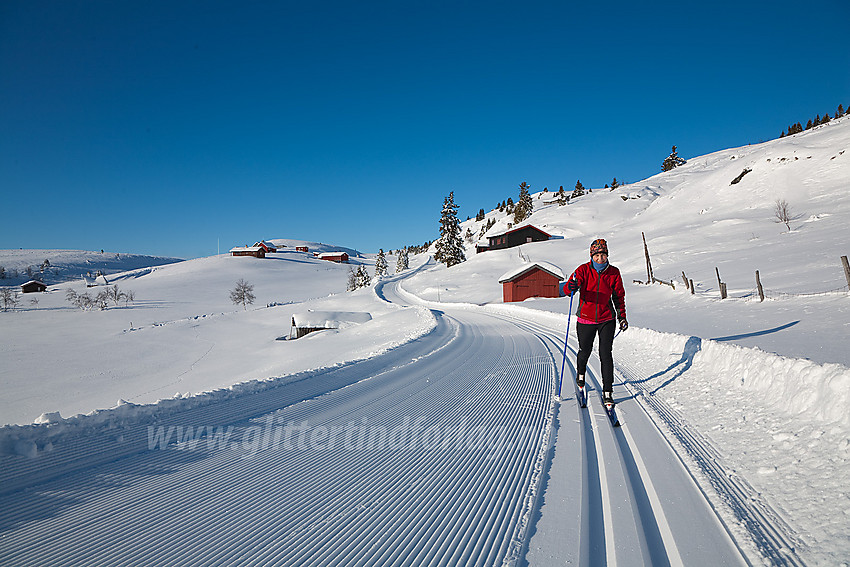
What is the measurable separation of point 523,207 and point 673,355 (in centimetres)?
9282

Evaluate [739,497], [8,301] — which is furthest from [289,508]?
[8,301]

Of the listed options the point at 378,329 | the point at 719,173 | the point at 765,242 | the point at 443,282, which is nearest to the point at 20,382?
the point at 378,329

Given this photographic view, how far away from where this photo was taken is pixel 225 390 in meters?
6.41

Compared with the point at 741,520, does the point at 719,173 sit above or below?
above

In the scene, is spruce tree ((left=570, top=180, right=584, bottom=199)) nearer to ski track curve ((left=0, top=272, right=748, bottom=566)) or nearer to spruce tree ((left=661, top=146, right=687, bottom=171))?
spruce tree ((left=661, top=146, right=687, bottom=171))

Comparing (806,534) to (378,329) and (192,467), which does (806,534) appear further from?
(378,329)

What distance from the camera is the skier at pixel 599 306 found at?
18.0ft

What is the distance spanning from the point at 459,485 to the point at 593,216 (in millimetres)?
91175

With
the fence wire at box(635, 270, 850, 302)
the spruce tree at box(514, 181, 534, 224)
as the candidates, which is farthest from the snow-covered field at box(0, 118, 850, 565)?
the spruce tree at box(514, 181, 534, 224)

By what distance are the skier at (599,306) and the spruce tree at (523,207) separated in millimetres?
91695

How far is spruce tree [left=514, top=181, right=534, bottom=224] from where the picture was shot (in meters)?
95.2

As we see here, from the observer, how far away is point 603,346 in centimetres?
550

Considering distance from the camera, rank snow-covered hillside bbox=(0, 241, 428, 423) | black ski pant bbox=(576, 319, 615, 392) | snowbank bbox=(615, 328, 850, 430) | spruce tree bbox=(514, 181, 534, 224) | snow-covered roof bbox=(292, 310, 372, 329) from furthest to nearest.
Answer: spruce tree bbox=(514, 181, 534, 224)
snow-covered roof bbox=(292, 310, 372, 329)
snow-covered hillside bbox=(0, 241, 428, 423)
black ski pant bbox=(576, 319, 615, 392)
snowbank bbox=(615, 328, 850, 430)

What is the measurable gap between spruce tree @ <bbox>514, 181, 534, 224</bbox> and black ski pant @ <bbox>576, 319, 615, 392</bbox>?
301ft
